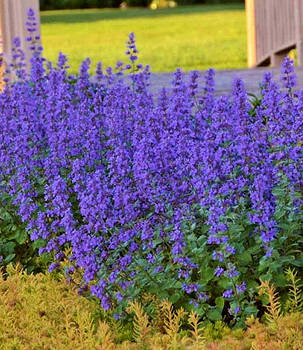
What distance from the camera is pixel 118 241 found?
3.65 metres

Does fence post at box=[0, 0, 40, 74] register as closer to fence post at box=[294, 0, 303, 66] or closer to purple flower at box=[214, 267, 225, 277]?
fence post at box=[294, 0, 303, 66]

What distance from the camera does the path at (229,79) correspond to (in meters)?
7.66

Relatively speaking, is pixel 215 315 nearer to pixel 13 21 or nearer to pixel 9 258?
pixel 9 258

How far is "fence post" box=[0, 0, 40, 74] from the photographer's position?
24.5 ft

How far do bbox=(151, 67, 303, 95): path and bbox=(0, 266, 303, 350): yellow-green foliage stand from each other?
3899mm

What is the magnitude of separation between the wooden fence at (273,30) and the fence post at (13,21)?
A: 2717mm

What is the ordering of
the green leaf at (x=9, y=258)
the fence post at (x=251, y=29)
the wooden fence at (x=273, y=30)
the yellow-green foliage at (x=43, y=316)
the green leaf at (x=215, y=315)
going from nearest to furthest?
the yellow-green foliage at (x=43, y=316) → the green leaf at (x=215, y=315) → the green leaf at (x=9, y=258) → the wooden fence at (x=273, y=30) → the fence post at (x=251, y=29)

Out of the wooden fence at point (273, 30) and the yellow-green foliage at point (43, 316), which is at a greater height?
the wooden fence at point (273, 30)

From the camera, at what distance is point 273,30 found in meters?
10.4

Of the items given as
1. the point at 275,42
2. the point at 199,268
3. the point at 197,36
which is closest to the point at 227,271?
the point at 199,268

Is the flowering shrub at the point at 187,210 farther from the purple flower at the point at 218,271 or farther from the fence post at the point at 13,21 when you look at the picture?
the fence post at the point at 13,21

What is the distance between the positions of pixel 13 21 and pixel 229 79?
2.00 metres

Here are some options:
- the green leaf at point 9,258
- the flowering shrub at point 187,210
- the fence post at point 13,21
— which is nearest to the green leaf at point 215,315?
the flowering shrub at point 187,210

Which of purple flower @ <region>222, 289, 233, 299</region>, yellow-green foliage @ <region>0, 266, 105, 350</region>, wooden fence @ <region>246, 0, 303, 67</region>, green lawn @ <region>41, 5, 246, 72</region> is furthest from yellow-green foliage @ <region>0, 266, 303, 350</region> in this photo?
green lawn @ <region>41, 5, 246, 72</region>
